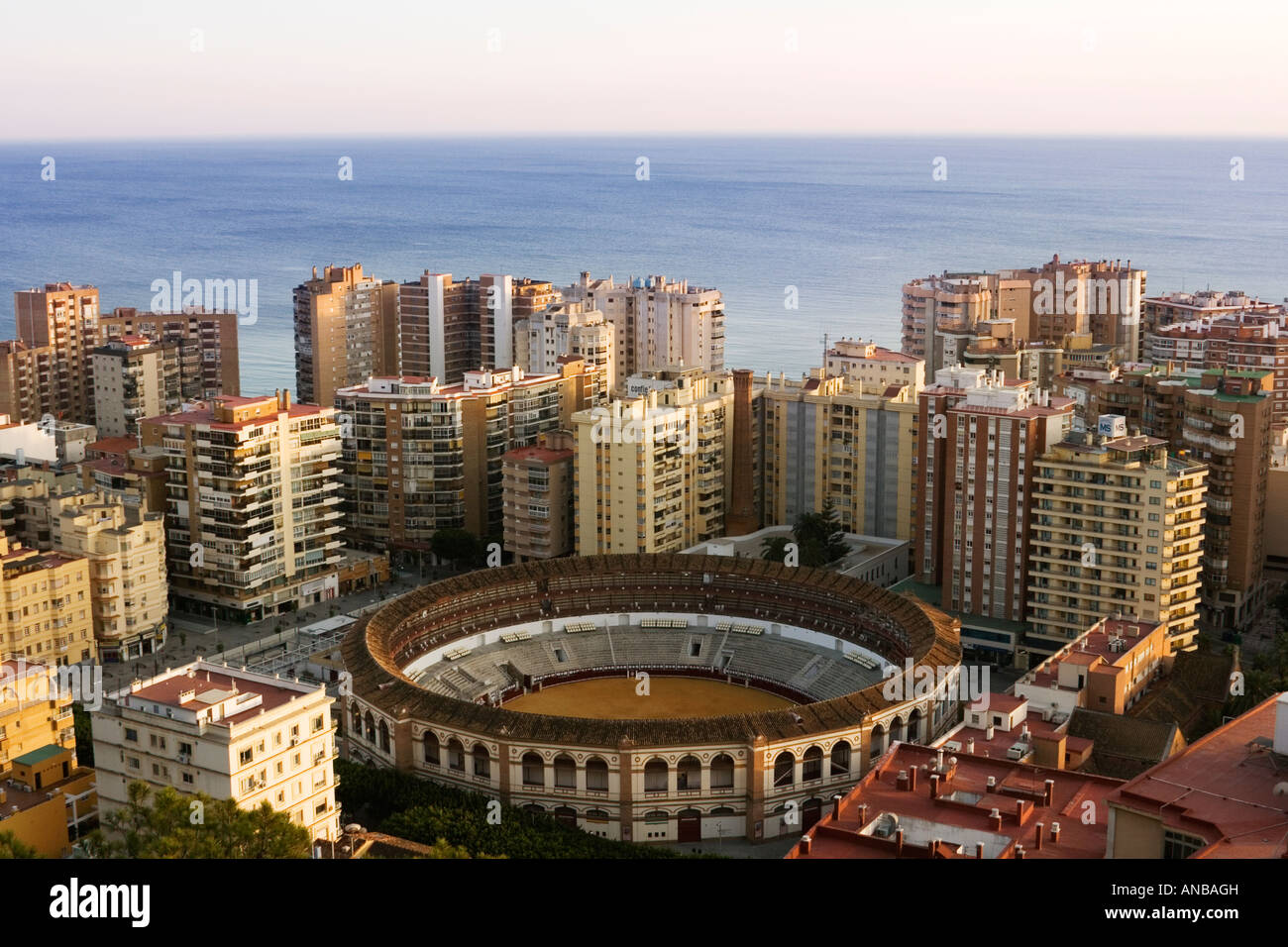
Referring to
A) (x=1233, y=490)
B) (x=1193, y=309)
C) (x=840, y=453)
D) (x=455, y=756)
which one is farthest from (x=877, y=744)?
(x=1193, y=309)

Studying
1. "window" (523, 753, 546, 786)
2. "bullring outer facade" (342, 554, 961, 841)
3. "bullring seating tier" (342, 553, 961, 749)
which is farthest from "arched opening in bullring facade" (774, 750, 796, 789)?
"window" (523, 753, 546, 786)

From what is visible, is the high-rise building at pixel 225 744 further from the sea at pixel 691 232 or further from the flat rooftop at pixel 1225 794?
the sea at pixel 691 232

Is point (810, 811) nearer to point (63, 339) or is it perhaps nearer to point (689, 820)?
point (689, 820)

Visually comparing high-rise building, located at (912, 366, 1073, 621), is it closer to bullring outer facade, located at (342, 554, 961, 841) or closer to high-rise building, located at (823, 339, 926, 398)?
bullring outer facade, located at (342, 554, 961, 841)

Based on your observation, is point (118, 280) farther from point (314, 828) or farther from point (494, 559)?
point (314, 828)

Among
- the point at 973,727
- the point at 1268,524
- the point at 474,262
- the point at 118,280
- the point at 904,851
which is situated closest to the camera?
the point at 904,851
